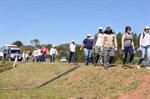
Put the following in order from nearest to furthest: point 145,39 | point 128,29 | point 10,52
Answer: point 145,39 → point 128,29 → point 10,52

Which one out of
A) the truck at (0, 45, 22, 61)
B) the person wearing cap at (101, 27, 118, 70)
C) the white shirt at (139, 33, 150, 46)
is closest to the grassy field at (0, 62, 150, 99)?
the person wearing cap at (101, 27, 118, 70)

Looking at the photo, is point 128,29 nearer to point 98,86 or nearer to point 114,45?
point 114,45

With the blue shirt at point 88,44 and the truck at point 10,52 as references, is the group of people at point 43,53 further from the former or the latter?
the truck at point 10,52

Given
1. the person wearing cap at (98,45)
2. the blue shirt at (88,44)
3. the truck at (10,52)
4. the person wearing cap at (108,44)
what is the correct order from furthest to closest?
the truck at (10,52) < the blue shirt at (88,44) < the person wearing cap at (98,45) < the person wearing cap at (108,44)

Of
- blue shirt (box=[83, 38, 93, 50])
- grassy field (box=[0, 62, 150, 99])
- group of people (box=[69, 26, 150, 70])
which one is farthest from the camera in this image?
blue shirt (box=[83, 38, 93, 50])

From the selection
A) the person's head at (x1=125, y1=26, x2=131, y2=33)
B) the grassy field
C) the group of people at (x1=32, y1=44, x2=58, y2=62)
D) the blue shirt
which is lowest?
the grassy field

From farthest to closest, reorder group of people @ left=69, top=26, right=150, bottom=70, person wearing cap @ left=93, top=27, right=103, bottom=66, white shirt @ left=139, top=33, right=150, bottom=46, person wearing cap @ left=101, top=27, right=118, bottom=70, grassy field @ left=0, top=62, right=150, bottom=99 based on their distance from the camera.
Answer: person wearing cap @ left=93, top=27, right=103, bottom=66
person wearing cap @ left=101, top=27, right=118, bottom=70
group of people @ left=69, top=26, right=150, bottom=70
white shirt @ left=139, top=33, right=150, bottom=46
grassy field @ left=0, top=62, right=150, bottom=99

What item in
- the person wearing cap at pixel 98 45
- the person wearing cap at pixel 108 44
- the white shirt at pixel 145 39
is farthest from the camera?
the person wearing cap at pixel 98 45

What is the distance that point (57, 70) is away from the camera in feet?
59.1

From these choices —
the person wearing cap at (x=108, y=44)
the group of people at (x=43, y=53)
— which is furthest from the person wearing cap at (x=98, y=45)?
the group of people at (x=43, y=53)

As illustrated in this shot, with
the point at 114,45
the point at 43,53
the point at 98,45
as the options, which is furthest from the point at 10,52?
the point at 114,45

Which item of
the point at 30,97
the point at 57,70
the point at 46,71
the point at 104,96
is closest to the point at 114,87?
the point at 104,96

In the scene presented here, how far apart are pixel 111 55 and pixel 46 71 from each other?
7.04 meters

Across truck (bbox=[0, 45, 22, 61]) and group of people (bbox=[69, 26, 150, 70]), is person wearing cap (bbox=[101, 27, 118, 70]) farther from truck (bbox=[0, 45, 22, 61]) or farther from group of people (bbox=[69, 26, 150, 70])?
truck (bbox=[0, 45, 22, 61])
